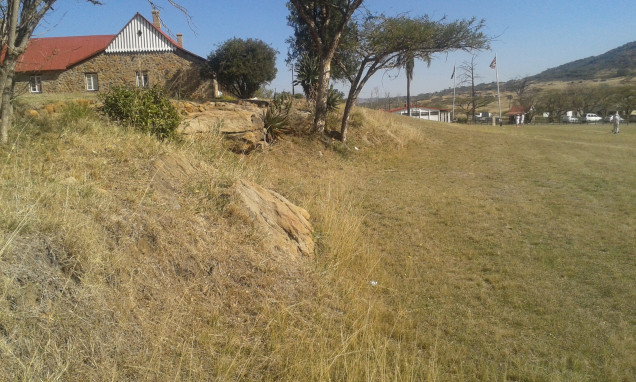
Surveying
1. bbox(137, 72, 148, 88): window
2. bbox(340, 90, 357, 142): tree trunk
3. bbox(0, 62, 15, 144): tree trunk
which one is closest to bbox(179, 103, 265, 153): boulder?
bbox(137, 72, 148, 88): window

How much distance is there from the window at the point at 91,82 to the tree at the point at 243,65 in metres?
7.64

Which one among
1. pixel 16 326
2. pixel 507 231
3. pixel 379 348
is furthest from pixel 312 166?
pixel 16 326

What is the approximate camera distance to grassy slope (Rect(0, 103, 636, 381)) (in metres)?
2.94

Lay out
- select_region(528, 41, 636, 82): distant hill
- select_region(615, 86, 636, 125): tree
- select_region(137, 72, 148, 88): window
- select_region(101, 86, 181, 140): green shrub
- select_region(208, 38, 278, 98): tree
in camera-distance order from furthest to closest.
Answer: select_region(528, 41, 636, 82): distant hill, select_region(615, 86, 636, 125): tree, select_region(208, 38, 278, 98): tree, select_region(137, 72, 148, 88): window, select_region(101, 86, 181, 140): green shrub

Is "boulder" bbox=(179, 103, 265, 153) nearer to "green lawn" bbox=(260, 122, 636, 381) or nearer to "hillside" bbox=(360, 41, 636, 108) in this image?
"green lawn" bbox=(260, 122, 636, 381)

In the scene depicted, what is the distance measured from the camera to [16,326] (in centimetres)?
252

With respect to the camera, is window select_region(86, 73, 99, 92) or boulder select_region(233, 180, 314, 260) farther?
window select_region(86, 73, 99, 92)

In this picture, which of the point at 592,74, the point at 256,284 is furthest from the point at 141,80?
the point at 592,74

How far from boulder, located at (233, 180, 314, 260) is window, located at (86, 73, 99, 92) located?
25145 mm

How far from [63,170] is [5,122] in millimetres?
1706

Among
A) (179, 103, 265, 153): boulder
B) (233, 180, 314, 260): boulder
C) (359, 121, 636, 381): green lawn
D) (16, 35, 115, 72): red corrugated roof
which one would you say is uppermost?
(16, 35, 115, 72): red corrugated roof

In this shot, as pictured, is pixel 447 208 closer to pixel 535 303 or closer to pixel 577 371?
pixel 535 303

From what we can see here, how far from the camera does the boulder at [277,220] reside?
5.07m

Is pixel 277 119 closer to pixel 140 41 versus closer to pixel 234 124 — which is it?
pixel 234 124
